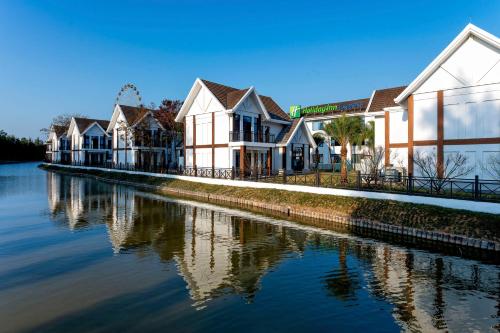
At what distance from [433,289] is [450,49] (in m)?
16.8

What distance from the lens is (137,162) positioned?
48.8m

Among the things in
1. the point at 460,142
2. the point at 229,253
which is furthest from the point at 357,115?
the point at 229,253

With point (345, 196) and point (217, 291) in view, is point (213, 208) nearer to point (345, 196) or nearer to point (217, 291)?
point (345, 196)

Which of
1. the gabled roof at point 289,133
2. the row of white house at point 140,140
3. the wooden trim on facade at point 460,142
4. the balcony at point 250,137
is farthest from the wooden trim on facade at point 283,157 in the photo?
the row of white house at point 140,140

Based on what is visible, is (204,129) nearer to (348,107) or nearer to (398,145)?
(398,145)

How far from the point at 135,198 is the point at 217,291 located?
68.3 feet

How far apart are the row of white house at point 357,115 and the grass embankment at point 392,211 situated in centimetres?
590

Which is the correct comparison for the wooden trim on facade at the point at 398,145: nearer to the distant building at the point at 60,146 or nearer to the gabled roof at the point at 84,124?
the gabled roof at the point at 84,124

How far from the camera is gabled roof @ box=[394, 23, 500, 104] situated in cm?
1812

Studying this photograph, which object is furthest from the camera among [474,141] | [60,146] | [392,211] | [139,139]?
[60,146]

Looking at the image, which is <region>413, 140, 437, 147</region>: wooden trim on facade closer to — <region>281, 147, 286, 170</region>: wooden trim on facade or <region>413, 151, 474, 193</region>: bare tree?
<region>413, 151, 474, 193</region>: bare tree

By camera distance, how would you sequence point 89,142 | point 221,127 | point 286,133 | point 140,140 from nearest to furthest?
point 221,127
point 286,133
point 140,140
point 89,142

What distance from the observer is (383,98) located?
29.4m

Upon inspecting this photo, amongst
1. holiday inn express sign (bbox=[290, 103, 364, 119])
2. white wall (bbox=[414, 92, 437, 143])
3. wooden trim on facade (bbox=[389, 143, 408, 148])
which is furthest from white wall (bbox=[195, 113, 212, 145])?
holiday inn express sign (bbox=[290, 103, 364, 119])
